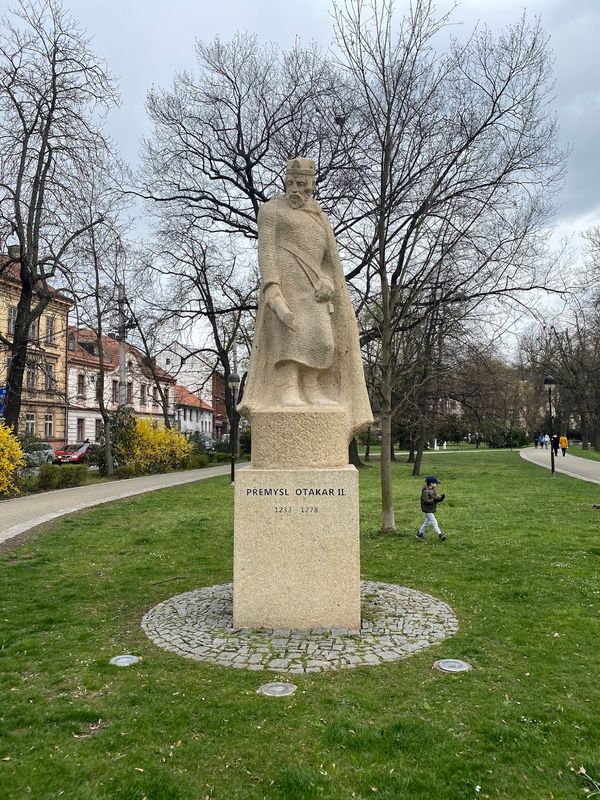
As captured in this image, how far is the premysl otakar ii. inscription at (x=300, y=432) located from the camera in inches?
215

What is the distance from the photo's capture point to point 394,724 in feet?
11.9

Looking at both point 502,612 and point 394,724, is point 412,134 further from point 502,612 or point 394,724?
point 394,724

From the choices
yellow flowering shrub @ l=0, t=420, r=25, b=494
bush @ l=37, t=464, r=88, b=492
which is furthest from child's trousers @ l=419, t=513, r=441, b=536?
bush @ l=37, t=464, r=88, b=492

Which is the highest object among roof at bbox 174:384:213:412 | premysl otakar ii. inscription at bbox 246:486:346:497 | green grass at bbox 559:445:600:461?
roof at bbox 174:384:213:412

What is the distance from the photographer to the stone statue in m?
5.95

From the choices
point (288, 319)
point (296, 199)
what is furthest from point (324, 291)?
point (296, 199)

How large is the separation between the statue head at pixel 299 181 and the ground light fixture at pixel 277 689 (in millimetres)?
4428

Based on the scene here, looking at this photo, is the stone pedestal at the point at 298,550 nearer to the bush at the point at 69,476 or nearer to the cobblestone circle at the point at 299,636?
the cobblestone circle at the point at 299,636

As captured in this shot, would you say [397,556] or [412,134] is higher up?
[412,134]

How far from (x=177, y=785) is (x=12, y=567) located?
6.44 m

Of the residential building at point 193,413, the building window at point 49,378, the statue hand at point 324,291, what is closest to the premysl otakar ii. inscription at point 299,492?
the statue hand at point 324,291

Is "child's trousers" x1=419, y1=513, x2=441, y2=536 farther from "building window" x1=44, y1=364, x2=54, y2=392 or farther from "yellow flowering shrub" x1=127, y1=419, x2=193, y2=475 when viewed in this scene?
"yellow flowering shrub" x1=127, y1=419, x2=193, y2=475

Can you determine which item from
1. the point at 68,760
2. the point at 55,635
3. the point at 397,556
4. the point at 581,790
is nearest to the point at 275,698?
the point at 68,760

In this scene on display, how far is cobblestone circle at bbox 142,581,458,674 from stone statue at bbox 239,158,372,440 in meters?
1.86
